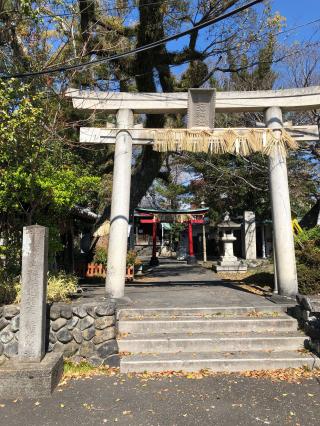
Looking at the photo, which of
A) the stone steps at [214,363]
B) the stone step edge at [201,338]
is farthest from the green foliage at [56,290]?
the stone steps at [214,363]

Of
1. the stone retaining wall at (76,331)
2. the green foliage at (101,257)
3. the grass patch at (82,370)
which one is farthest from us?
the green foliage at (101,257)

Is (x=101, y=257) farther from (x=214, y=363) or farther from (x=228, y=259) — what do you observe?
(x=214, y=363)

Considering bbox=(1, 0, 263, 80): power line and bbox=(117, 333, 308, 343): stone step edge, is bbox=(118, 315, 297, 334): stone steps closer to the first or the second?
bbox=(117, 333, 308, 343): stone step edge

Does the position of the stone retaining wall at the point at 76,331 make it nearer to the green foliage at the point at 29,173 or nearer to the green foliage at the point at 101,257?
the green foliage at the point at 29,173

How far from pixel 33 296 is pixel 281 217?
5700 mm

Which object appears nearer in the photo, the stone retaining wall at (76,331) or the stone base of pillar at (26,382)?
the stone base of pillar at (26,382)

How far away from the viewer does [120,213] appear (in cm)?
859

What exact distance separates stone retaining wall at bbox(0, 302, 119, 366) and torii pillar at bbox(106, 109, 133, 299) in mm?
1974

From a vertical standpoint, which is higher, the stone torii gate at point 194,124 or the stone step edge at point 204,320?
the stone torii gate at point 194,124

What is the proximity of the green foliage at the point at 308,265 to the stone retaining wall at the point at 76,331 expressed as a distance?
16.9 feet

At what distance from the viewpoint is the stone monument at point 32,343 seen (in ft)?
16.4

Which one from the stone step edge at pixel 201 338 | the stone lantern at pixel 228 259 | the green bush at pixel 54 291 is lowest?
the stone step edge at pixel 201 338

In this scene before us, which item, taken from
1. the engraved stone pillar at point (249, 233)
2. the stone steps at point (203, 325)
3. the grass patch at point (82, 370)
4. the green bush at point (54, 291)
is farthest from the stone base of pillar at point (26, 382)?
the engraved stone pillar at point (249, 233)

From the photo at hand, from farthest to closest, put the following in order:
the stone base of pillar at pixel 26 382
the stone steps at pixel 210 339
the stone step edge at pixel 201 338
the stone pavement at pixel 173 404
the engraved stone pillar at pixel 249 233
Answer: the engraved stone pillar at pixel 249 233, the stone step edge at pixel 201 338, the stone steps at pixel 210 339, the stone base of pillar at pixel 26 382, the stone pavement at pixel 173 404
